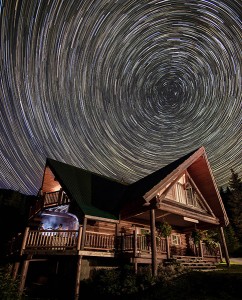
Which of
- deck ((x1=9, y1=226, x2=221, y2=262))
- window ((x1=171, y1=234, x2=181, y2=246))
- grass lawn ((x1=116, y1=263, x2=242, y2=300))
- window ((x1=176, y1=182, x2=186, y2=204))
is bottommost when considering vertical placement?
grass lawn ((x1=116, y1=263, x2=242, y2=300))

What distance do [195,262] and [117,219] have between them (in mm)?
6383

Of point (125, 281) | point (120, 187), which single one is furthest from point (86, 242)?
point (120, 187)

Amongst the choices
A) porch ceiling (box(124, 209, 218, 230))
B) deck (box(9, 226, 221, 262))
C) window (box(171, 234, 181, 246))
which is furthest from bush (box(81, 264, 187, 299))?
window (box(171, 234, 181, 246))

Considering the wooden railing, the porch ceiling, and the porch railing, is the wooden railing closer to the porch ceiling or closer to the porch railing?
the porch railing

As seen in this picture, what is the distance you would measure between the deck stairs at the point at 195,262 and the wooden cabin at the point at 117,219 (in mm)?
92

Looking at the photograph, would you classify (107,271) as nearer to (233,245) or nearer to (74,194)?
(74,194)

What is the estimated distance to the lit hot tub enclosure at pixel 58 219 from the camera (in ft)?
60.4

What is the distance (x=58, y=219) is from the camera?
2003cm

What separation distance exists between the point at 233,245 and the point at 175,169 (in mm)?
23389

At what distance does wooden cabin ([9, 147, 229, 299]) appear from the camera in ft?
44.8

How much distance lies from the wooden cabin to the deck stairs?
9 cm

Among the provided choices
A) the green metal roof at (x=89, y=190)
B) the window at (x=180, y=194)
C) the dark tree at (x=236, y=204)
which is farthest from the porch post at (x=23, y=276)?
the dark tree at (x=236, y=204)

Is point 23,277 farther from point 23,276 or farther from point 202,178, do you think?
point 202,178

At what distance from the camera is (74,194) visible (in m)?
16.2
